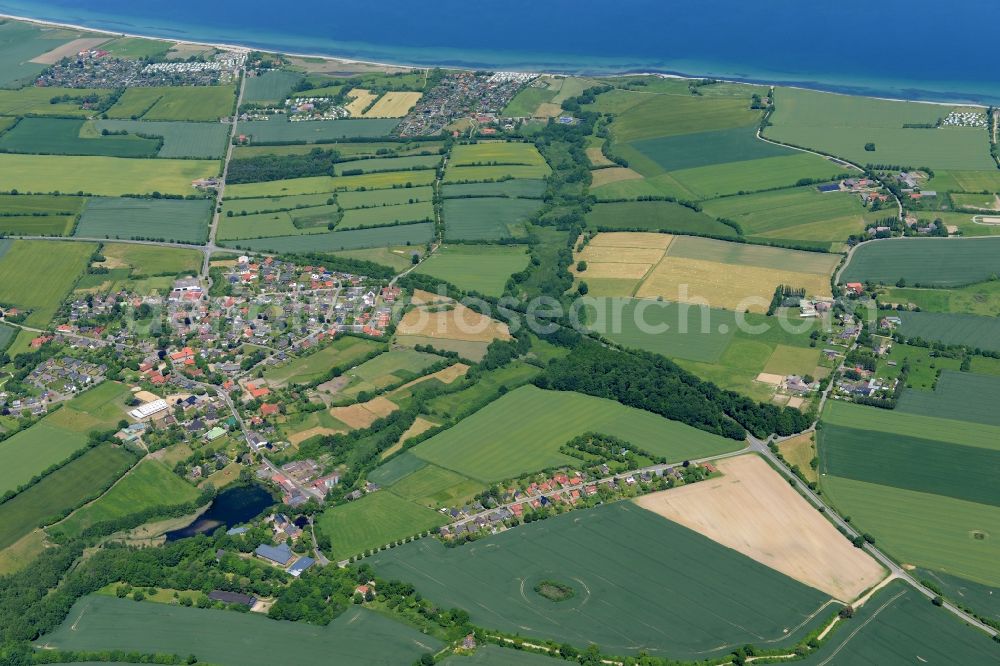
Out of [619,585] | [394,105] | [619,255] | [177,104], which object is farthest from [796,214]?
[177,104]

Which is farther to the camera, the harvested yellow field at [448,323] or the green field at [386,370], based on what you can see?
the harvested yellow field at [448,323]

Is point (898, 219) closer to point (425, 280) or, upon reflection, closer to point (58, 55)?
point (425, 280)

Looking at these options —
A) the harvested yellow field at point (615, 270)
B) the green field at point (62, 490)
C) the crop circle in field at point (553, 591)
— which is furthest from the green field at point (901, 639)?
the green field at point (62, 490)

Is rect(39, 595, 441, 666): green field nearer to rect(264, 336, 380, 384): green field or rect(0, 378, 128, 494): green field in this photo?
rect(0, 378, 128, 494): green field

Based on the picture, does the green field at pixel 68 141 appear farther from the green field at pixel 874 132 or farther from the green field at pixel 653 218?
the green field at pixel 874 132

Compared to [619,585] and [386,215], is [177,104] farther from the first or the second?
[619,585]

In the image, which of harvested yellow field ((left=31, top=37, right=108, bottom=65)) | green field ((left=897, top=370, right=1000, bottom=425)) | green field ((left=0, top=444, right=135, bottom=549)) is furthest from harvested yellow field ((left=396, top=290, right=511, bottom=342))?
harvested yellow field ((left=31, top=37, right=108, bottom=65))
